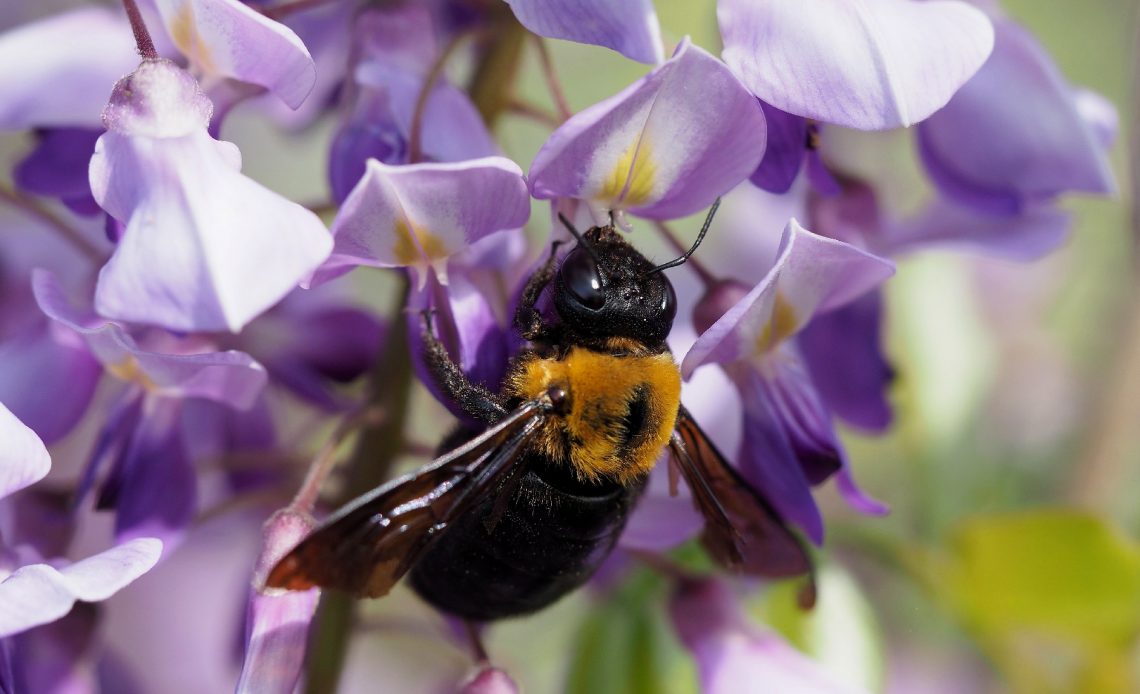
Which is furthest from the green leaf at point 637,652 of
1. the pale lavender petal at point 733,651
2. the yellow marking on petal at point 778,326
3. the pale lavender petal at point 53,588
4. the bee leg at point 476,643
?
the pale lavender petal at point 53,588

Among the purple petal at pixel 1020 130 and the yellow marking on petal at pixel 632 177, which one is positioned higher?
the yellow marking on petal at pixel 632 177

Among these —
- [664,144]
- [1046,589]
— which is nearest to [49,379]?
[664,144]

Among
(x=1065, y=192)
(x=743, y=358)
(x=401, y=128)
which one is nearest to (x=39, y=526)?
(x=401, y=128)

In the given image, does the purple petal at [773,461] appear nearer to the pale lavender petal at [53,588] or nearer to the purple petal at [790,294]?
the purple petal at [790,294]

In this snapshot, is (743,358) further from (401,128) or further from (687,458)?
(401,128)

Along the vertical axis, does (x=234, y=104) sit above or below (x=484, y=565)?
above

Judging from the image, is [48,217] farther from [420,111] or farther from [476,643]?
[476,643]

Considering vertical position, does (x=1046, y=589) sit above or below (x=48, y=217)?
below
